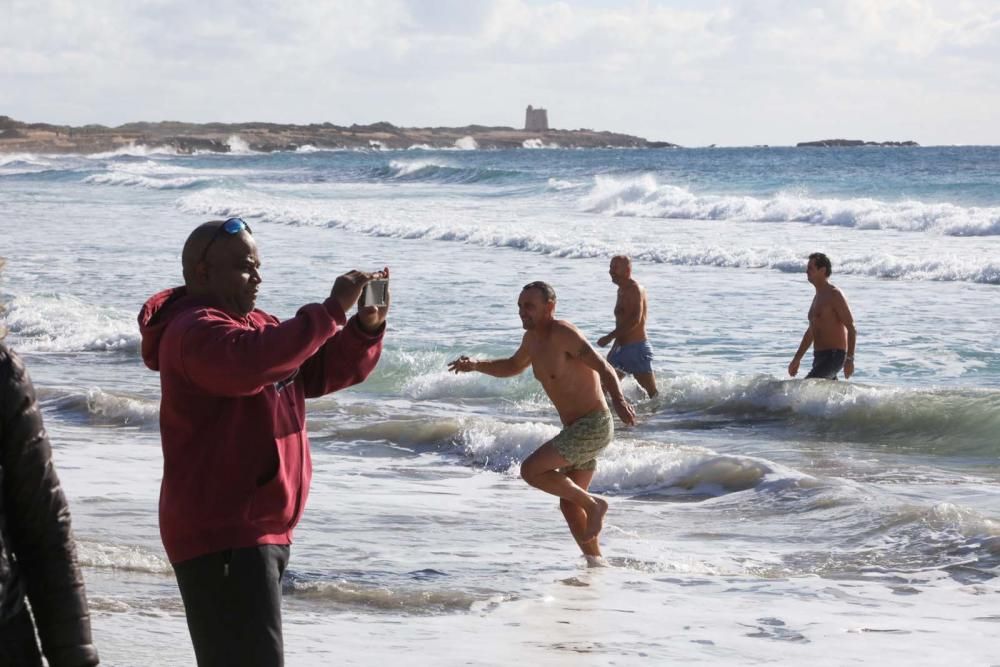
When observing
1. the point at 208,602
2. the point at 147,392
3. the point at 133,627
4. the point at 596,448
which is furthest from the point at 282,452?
the point at 147,392

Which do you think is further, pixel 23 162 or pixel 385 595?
pixel 23 162

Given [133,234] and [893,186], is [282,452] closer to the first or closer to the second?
[133,234]

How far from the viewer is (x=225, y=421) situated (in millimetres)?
3354

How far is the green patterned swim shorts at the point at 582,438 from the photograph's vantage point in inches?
288

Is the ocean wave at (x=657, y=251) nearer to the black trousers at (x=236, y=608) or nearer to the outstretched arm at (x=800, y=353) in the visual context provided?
the outstretched arm at (x=800, y=353)

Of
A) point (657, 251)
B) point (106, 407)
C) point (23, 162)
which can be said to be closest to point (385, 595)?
point (106, 407)

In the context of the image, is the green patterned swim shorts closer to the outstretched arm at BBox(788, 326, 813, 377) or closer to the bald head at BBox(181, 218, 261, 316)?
the bald head at BBox(181, 218, 261, 316)

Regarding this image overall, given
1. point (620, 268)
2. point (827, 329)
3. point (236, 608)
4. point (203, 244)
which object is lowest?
point (827, 329)

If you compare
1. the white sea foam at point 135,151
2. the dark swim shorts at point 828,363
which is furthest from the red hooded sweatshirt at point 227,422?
the white sea foam at point 135,151

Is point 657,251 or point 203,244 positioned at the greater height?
point 203,244

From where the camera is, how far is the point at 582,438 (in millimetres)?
7328

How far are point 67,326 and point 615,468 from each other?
32.0 ft

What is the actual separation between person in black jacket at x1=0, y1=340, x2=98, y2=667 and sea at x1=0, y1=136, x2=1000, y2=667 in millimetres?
2724

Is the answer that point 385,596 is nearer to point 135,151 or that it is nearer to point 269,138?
point 135,151
